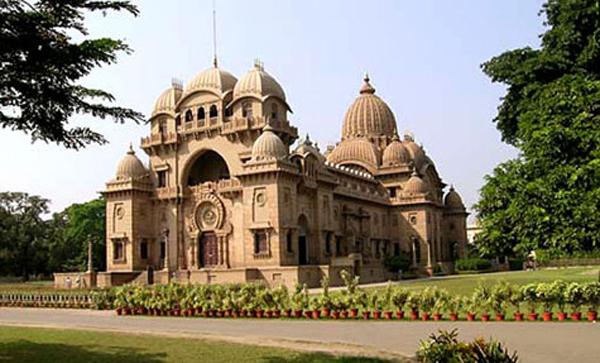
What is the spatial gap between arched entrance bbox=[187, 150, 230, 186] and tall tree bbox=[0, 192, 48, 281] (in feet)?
72.4

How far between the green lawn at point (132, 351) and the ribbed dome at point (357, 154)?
5244 centimetres

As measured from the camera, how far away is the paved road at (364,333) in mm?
12602

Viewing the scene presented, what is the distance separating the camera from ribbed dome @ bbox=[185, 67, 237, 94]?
4850 centimetres

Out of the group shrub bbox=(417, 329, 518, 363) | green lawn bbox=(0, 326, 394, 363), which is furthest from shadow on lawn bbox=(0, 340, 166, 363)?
shrub bbox=(417, 329, 518, 363)

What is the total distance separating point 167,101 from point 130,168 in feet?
19.5

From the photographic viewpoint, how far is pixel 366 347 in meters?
13.4

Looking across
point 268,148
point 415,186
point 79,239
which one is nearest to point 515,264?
point 415,186

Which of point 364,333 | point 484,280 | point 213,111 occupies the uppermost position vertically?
point 213,111

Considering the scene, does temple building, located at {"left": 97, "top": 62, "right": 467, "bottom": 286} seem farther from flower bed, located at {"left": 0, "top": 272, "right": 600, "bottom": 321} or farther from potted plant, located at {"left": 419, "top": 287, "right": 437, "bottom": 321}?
potted plant, located at {"left": 419, "top": 287, "right": 437, "bottom": 321}

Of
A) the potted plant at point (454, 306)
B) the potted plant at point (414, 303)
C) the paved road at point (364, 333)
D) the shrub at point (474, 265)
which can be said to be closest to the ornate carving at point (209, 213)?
the paved road at point (364, 333)

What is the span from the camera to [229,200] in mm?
45562

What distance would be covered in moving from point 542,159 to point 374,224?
43.7 metres

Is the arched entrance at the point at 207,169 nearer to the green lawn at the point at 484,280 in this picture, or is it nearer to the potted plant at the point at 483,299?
the green lawn at the point at 484,280

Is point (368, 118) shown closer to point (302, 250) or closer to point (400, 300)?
point (302, 250)
